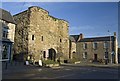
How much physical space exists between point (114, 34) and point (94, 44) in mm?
5511

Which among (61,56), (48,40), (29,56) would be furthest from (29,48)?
(61,56)

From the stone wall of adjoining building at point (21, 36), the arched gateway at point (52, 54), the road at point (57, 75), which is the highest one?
the stone wall of adjoining building at point (21, 36)

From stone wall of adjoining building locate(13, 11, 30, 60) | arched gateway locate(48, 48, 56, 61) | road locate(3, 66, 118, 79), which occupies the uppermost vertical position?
stone wall of adjoining building locate(13, 11, 30, 60)

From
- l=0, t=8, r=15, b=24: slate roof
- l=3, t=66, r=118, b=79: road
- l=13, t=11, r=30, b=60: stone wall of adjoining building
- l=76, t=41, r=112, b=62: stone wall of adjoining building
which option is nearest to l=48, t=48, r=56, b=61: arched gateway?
l=13, t=11, r=30, b=60: stone wall of adjoining building

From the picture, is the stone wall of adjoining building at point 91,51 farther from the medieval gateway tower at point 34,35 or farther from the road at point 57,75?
the road at point 57,75

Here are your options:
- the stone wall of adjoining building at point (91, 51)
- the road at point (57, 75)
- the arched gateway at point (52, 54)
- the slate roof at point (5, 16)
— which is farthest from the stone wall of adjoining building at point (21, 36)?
the stone wall of adjoining building at point (91, 51)

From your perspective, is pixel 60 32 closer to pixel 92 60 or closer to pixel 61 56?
pixel 61 56

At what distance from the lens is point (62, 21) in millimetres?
43844

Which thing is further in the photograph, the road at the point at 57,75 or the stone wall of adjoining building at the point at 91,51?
the stone wall of adjoining building at the point at 91,51

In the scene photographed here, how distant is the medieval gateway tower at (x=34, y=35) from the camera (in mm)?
34344

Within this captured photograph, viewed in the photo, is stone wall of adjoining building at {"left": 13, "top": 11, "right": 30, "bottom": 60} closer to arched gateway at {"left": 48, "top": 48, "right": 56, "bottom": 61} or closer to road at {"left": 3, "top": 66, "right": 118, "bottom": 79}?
arched gateway at {"left": 48, "top": 48, "right": 56, "bottom": 61}

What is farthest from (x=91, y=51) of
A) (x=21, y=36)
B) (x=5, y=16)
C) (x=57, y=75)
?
(x=57, y=75)

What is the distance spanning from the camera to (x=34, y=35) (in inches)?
1378

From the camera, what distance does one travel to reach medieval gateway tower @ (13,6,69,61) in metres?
34.3
